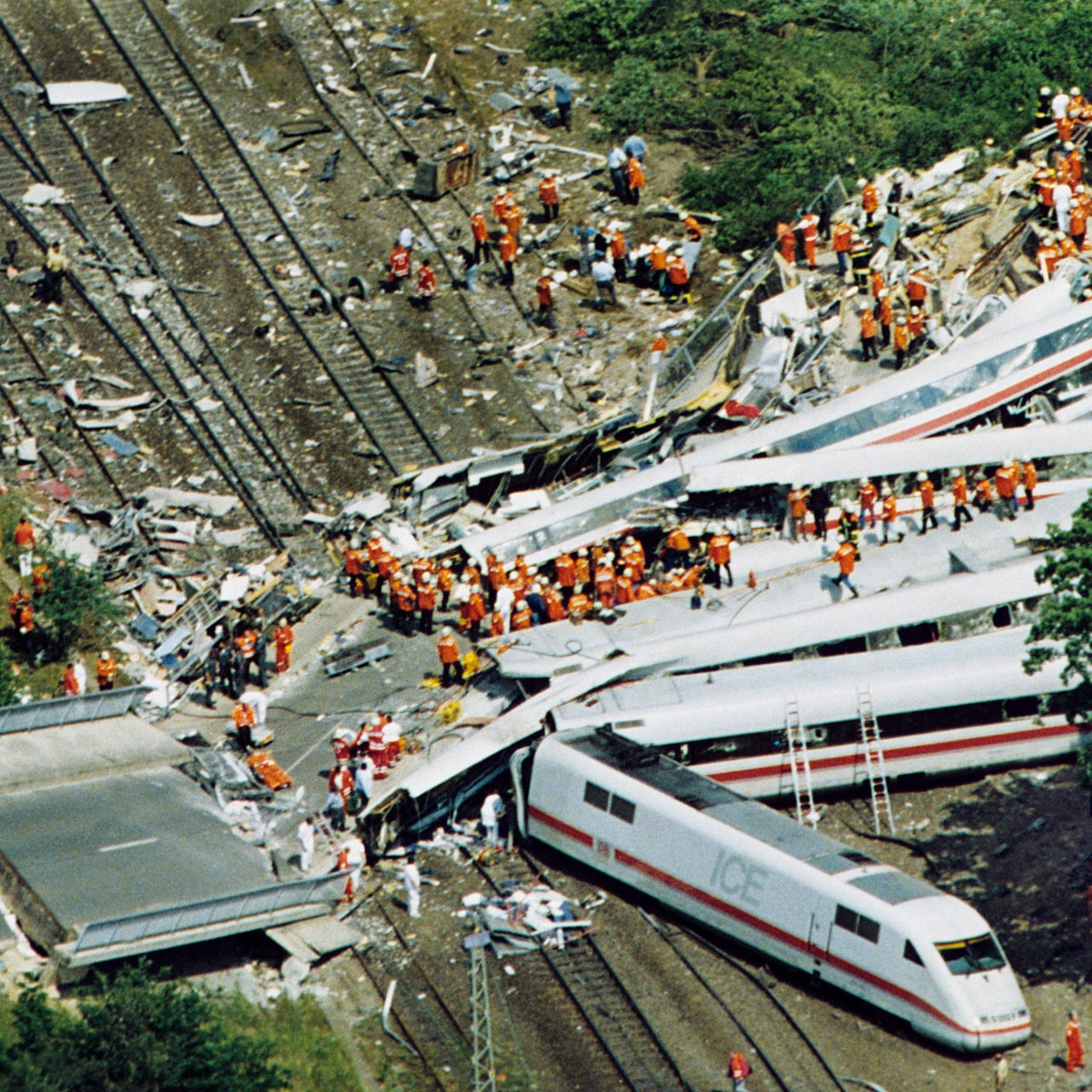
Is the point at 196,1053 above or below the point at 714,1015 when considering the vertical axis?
above

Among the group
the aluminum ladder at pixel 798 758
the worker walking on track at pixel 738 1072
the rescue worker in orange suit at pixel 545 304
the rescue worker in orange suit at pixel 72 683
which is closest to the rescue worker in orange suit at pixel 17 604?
the rescue worker in orange suit at pixel 72 683

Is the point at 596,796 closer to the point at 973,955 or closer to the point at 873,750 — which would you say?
the point at 873,750

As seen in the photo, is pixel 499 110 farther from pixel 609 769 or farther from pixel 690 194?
pixel 609 769

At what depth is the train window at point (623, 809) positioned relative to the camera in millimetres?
32844

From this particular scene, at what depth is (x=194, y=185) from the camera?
51312 mm

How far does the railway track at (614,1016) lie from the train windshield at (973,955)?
12.9 feet

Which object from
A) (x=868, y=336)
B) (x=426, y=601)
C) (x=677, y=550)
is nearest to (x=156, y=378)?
(x=426, y=601)

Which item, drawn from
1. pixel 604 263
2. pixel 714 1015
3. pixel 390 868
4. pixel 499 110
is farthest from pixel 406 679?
pixel 499 110

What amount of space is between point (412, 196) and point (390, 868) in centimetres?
2181

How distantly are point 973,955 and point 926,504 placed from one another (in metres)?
11.7

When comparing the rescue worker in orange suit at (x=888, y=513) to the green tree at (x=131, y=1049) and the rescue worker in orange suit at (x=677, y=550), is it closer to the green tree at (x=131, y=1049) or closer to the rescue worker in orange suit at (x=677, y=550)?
the rescue worker in orange suit at (x=677, y=550)

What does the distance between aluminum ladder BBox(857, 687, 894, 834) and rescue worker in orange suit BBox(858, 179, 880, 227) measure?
16.2 meters

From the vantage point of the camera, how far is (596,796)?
3331 centimetres

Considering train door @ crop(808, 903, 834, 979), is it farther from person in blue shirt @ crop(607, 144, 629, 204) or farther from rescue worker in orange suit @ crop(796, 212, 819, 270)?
person in blue shirt @ crop(607, 144, 629, 204)
